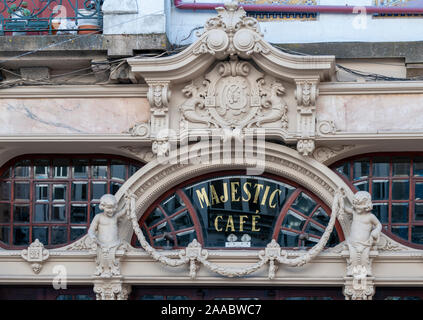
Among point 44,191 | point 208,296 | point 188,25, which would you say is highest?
point 188,25

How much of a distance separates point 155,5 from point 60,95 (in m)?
1.45

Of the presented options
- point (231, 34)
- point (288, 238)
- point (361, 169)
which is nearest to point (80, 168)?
point (231, 34)

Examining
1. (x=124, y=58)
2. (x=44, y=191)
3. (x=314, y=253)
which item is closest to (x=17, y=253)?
(x=44, y=191)

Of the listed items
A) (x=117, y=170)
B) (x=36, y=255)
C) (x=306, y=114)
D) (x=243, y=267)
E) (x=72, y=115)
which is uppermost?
(x=72, y=115)

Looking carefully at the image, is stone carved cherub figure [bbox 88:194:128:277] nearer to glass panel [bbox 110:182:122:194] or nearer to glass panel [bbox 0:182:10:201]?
glass panel [bbox 110:182:122:194]

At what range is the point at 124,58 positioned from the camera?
12.3m

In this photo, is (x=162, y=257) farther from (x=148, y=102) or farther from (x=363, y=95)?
(x=363, y=95)

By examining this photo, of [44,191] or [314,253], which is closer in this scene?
[314,253]

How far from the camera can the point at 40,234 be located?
12914 mm

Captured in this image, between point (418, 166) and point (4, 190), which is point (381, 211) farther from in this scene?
point (4, 190)

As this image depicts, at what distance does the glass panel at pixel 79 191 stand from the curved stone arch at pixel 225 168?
0.59 m

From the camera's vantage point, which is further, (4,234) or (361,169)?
(4,234)

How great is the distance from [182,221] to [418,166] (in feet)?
8.87

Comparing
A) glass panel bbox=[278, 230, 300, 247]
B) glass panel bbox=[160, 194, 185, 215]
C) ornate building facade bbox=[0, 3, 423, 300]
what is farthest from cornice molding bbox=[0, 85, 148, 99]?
glass panel bbox=[278, 230, 300, 247]
